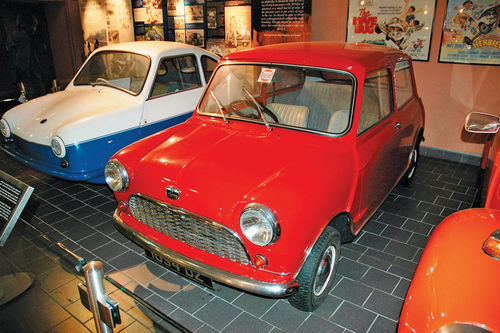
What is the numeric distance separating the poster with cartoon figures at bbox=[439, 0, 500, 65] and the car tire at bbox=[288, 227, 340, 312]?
4.09 m

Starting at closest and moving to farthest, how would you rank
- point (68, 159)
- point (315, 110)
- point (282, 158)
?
point (282, 158) < point (315, 110) < point (68, 159)

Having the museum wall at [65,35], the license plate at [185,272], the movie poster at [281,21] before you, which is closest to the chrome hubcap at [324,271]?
the license plate at [185,272]

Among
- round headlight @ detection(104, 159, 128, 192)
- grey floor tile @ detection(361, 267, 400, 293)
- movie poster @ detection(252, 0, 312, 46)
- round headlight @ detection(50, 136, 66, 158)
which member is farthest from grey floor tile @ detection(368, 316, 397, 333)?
movie poster @ detection(252, 0, 312, 46)

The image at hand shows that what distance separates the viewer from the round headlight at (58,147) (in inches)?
155

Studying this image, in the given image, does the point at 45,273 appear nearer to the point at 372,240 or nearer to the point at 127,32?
the point at 372,240

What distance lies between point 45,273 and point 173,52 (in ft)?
11.3

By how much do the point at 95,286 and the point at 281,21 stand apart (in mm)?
5785

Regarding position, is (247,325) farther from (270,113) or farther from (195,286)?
(270,113)

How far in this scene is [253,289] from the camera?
2.27m

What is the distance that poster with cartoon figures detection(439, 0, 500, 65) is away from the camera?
4.98 meters

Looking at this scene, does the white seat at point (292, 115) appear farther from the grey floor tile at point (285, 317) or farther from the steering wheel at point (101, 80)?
the steering wheel at point (101, 80)

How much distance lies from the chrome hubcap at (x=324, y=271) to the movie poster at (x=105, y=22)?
26.1 ft

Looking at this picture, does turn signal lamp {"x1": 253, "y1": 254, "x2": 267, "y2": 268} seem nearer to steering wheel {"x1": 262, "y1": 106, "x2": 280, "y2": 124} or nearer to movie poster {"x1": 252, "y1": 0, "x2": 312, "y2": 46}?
steering wheel {"x1": 262, "y1": 106, "x2": 280, "y2": 124}

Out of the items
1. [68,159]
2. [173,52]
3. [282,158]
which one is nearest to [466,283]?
[282,158]
